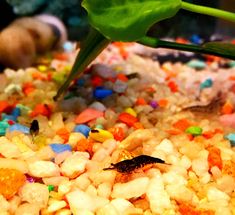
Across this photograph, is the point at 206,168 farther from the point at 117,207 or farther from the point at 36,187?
the point at 36,187

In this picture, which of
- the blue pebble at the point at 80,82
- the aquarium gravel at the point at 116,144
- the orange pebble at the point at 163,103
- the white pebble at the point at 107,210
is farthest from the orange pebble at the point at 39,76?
the white pebble at the point at 107,210

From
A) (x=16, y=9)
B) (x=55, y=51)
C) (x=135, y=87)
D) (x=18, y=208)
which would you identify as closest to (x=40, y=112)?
(x=135, y=87)

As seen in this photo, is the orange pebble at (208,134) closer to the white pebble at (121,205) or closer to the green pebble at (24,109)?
the white pebble at (121,205)

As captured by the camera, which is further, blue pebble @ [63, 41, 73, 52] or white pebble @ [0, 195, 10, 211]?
blue pebble @ [63, 41, 73, 52]

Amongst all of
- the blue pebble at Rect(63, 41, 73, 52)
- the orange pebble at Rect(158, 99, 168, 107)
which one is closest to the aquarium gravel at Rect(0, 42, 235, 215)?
the orange pebble at Rect(158, 99, 168, 107)

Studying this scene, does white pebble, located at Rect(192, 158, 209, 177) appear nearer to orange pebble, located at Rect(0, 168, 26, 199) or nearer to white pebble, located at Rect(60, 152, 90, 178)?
white pebble, located at Rect(60, 152, 90, 178)

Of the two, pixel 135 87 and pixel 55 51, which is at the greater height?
pixel 135 87
